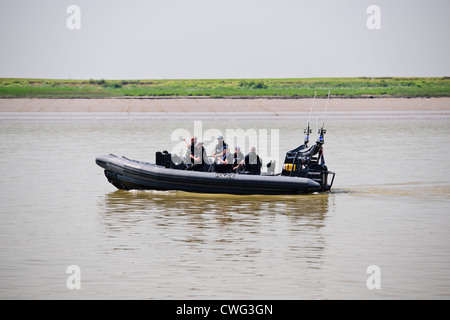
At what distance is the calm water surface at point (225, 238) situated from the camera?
9.05m

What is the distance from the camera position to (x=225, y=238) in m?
11.5

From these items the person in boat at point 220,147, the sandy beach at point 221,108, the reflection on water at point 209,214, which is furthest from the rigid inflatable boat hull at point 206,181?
the sandy beach at point 221,108

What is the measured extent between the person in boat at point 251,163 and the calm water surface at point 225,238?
0.65 meters

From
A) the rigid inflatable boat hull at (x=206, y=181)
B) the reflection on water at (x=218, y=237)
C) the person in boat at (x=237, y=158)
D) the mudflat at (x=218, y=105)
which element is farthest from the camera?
the mudflat at (x=218, y=105)

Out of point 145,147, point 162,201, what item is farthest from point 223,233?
point 145,147

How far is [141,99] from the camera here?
53.9 metres

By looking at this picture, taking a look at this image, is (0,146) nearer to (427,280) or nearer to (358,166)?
(358,166)

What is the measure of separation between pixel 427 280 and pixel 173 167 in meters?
7.73

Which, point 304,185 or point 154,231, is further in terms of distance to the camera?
point 304,185


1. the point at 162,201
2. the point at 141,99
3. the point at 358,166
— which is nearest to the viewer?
the point at 162,201

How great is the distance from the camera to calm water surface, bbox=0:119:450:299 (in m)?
9.05

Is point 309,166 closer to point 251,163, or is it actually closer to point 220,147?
point 251,163

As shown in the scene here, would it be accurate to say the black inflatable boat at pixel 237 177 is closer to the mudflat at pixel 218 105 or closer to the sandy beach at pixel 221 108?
the sandy beach at pixel 221 108

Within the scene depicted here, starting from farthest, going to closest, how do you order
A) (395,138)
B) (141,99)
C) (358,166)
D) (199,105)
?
(141,99), (199,105), (395,138), (358,166)
